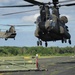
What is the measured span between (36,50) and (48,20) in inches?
3333

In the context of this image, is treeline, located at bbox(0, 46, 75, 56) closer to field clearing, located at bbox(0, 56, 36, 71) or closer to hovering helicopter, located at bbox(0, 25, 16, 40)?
hovering helicopter, located at bbox(0, 25, 16, 40)

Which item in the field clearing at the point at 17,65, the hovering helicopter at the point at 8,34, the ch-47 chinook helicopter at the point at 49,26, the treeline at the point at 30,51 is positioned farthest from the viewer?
the treeline at the point at 30,51

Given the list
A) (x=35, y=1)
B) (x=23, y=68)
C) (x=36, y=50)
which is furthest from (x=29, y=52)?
(x=35, y=1)

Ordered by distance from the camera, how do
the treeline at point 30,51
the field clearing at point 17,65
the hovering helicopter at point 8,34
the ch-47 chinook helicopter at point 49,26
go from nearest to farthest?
1. the ch-47 chinook helicopter at point 49,26
2. the field clearing at point 17,65
3. the hovering helicopter at point 8,34
4. the treeline at point 30,51

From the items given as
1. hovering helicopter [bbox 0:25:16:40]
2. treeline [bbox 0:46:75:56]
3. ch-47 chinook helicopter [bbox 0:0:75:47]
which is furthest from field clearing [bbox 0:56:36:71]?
treeline [bbox 0:46:75:56]

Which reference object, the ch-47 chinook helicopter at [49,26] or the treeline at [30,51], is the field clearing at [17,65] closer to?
the ch-47 chinook helicopter at [49,26]

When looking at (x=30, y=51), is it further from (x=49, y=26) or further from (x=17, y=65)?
(x=49, y=26)

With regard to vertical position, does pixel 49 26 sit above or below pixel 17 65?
above

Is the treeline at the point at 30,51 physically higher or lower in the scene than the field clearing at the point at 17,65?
higher

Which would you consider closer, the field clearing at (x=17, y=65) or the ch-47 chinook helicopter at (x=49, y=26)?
the ch-47 chinook helicopter at (x=49, y=26)

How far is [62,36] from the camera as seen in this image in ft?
98.2

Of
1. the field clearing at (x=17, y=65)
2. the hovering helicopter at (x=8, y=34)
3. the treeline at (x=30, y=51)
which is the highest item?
the hovering helicopter at (x=8, y=34)

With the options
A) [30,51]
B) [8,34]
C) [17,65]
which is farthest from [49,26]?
[30,51]

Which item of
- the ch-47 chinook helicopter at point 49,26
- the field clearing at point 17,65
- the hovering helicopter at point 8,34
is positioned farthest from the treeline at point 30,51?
the ch-47 chinook helicopter at point 49,26
